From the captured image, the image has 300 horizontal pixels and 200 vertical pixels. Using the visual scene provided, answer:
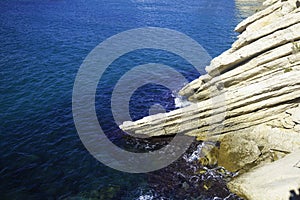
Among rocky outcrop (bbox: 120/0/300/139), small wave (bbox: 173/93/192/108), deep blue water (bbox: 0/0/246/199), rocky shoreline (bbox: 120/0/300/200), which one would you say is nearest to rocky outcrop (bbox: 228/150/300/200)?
rocky shoreline (bbox: 120/0/300/200)

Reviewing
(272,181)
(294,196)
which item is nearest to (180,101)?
(272,181)

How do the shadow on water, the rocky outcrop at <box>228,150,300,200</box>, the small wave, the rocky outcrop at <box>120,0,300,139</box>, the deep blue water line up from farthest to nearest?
the small wave < the rocky outcrop at <box>120,0,300,139</box> < the deep blue water < the rocky outcrop at <box>228,150,300,200</box> < the shadow on water

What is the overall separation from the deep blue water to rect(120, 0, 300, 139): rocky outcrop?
692cm

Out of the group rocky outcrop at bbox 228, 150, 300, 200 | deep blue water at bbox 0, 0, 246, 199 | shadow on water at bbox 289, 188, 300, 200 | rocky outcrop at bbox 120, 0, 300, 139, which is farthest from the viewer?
rocky outcrop at bbox 120, 0, 300, 139

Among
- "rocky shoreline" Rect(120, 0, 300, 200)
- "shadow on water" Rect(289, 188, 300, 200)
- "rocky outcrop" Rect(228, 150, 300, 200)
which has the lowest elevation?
"shadow on water" Rect(289, 188, 300, 200)

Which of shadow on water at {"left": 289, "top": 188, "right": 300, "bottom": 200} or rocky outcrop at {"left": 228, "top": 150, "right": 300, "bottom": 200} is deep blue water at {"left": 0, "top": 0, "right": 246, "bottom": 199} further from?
shadow on water at {"left": 289, "top": 188, "right": 300, "bottom": 200}

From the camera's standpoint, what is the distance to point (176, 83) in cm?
4622

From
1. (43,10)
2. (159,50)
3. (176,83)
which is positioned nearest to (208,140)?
(176,83)

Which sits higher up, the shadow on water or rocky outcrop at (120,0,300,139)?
rocky outcrop at (120,0,300,139)

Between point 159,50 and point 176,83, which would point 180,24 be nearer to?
point 159,50

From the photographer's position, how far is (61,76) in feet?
153

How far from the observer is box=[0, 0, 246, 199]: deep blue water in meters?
26.9

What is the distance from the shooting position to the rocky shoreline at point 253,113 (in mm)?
27016

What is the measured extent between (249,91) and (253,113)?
258cm
